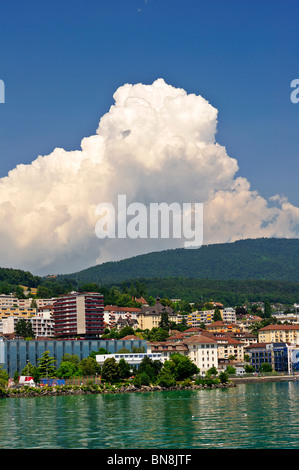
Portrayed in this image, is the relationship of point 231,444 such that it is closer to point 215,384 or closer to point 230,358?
point 215,384

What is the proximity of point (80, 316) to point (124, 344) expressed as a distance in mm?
22068

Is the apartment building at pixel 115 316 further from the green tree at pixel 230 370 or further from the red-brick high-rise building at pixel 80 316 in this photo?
the green tree at pixel 230 370

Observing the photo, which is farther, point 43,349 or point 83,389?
point 43,349

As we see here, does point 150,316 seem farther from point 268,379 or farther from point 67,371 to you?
point 67,371

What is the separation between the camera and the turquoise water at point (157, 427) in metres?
33.1

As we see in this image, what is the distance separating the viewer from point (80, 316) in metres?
150

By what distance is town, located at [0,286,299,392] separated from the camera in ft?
373

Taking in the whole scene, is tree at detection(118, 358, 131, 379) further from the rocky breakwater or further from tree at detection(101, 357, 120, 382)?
the rocky breakwater

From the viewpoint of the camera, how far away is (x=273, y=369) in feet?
467

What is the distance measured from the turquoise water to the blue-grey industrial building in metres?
58.9

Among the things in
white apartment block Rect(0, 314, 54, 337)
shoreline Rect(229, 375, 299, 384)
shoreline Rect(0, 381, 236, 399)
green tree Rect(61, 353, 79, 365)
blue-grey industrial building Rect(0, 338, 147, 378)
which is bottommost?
shoreline Rect(229, 375, 299, 384)

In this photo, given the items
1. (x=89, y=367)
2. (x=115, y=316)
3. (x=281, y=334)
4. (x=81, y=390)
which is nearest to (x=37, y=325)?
(x=115, y=316)

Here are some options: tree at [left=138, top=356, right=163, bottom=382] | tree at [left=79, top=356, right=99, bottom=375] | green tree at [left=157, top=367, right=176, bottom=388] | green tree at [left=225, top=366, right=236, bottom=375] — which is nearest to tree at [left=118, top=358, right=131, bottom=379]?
tree at [left=138, top=356, right=163, bottom=382]

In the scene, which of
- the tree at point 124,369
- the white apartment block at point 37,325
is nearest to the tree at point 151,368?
the tree at point 124,369
